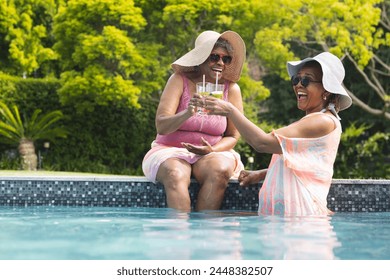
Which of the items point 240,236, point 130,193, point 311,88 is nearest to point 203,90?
point 311,88

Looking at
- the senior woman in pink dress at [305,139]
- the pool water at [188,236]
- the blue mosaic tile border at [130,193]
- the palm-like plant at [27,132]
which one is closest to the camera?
the pool water at [188,236]

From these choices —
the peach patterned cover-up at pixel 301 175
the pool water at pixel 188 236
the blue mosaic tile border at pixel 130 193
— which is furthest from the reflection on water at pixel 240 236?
the blue mosaic tile border at pixel 130 193

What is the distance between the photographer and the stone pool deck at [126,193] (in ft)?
18.3

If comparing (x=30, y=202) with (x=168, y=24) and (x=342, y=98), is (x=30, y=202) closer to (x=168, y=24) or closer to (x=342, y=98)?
(x=342, y=98)

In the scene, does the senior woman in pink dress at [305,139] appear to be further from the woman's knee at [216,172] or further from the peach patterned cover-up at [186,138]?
the peach patterned cover-up at [186,138]

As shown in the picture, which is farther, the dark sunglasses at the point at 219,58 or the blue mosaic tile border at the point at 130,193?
the blue mosaic tile border at the point at 130,193

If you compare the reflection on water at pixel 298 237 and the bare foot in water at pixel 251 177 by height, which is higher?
the bare foot in water at pixel 251 177

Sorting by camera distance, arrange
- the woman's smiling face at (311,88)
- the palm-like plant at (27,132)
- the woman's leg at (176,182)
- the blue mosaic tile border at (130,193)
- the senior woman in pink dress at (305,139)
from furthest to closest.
→ the palm-like plant at (27,132) → the blue mosaic tile border at (130,193) → the woman's leg at (176,182) → the woman's smiling face at (311,88) → the senior woman in pink dress at (305,139)

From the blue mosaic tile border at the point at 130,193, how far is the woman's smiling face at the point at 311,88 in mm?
1111

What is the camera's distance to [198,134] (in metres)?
5.46

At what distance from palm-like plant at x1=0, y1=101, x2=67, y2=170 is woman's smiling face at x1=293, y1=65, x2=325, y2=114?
11995 millimetres

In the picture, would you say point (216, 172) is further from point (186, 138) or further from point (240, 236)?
point (240, 236)

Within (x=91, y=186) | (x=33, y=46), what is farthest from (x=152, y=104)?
(x=91, y=186)
